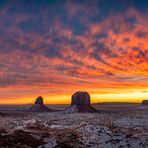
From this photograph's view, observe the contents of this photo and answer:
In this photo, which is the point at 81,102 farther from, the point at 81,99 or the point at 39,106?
the point at 39,106

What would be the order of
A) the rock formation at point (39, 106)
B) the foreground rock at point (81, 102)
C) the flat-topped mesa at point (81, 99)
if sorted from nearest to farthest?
1. the foreground rock at point (81, 102)
2. the flat-topped mesa at point (81, 99)
3. the rock formation at point (39, 106)

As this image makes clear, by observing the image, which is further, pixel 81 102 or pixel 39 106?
pixel 39 106

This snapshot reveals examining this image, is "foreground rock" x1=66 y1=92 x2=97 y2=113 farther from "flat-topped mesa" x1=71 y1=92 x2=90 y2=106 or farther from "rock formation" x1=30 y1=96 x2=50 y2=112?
"rock formation" x1=30 y1=96 x2=50 y2=112

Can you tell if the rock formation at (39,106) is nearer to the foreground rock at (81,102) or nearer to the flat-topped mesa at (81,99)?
the foreground rock at (81,102)

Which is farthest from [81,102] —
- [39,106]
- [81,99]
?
[39,106]

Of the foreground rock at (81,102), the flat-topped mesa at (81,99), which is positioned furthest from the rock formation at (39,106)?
the flat-topped mesa at (81,99)

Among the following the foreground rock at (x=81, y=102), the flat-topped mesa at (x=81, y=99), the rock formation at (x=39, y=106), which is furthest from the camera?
the rock formation at (x=39, y=106)

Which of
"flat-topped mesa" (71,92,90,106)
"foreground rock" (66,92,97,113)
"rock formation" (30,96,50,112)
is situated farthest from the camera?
"rock formation" (30,96,50,112)

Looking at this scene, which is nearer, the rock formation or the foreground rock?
the foreground rock

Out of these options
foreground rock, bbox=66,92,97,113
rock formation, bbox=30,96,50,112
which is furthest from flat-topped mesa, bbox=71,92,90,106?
rock formation, bbox=30,96,50,112

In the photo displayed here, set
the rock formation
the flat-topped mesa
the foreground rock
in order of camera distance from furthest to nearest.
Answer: the rock formation < the flat-topped mesa < the foreground rock

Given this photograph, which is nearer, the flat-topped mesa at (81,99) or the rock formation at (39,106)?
the flat-topped mesa at (81,99)

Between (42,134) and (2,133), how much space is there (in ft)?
21.3

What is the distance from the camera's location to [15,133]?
55.1m
